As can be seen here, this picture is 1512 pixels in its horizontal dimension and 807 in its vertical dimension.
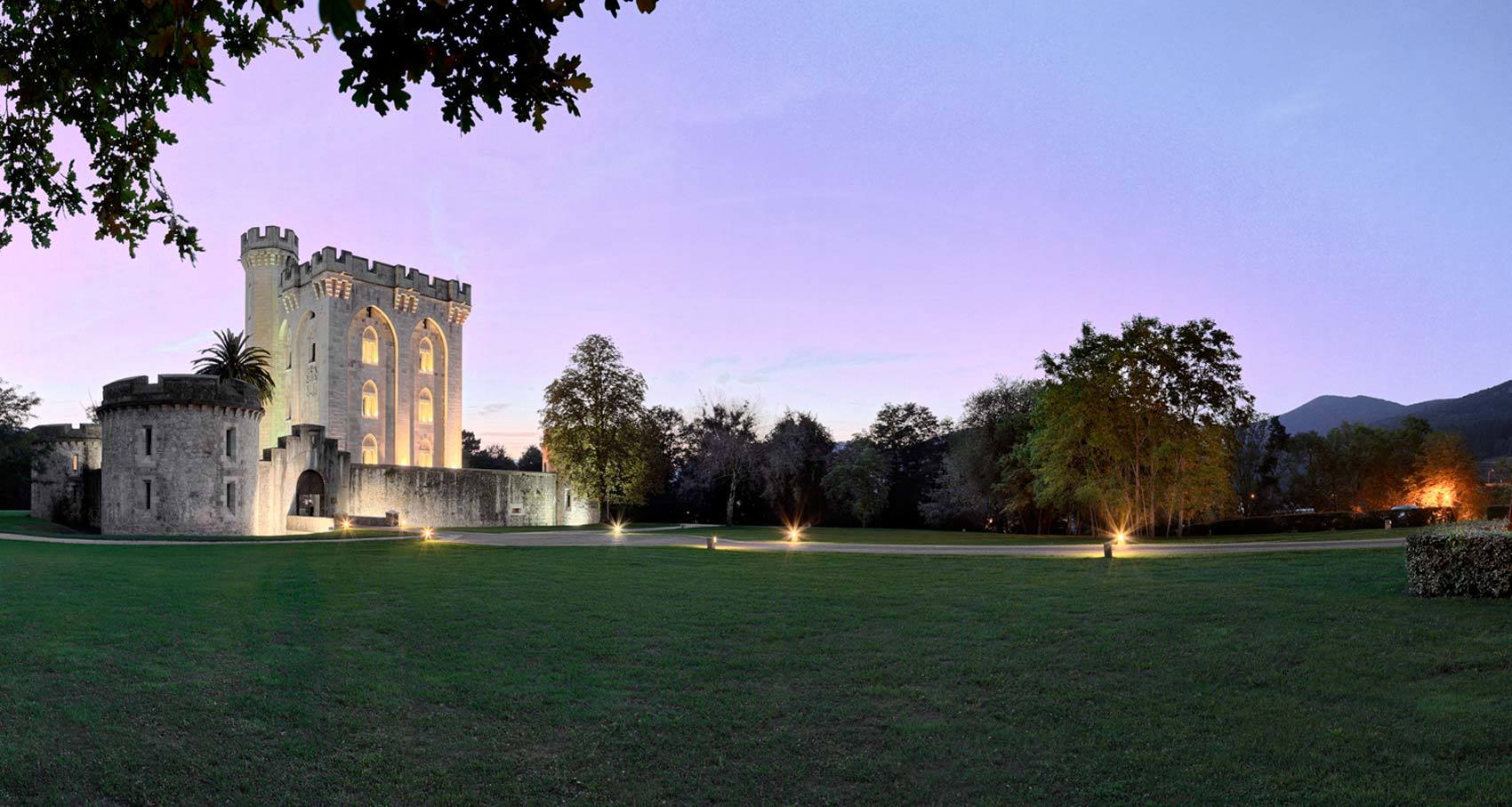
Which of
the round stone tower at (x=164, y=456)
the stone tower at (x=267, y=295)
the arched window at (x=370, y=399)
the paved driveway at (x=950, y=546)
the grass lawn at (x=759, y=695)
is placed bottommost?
the paved driveway at (x=950, y=546)

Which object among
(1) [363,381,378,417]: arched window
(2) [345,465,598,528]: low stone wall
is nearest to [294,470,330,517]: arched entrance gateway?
(2) [345,465,598,528]: low stone wall

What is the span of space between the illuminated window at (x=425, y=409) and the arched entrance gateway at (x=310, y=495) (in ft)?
48.2

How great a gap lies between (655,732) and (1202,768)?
4488 millimetres

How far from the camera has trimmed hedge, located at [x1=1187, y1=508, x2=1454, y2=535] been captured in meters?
33.5

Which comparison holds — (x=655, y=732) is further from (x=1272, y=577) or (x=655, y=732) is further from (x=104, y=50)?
(x=1272, y=577)

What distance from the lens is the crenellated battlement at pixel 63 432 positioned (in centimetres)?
4731

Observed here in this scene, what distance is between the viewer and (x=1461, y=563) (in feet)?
39.4

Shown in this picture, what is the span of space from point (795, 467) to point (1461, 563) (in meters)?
50.5

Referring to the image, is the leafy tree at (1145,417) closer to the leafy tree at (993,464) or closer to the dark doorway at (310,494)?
the leafy tree at (993,464)

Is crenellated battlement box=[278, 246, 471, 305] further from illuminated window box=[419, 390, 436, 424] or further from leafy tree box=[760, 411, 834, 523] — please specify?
leafy tree box=[760, 411, 834, 523]

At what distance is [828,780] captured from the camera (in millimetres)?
6551

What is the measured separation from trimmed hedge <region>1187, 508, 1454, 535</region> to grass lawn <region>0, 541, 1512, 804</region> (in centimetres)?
2314

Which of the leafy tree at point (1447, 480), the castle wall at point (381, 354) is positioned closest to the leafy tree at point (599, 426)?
the castle wall at point (381, 354)

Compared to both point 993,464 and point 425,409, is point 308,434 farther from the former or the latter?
point 993,464
